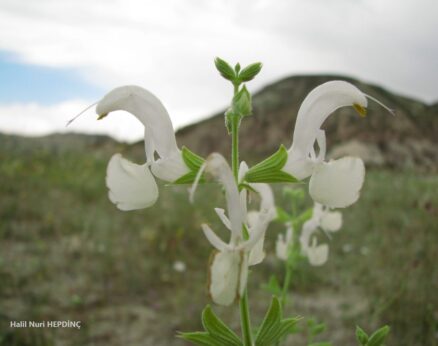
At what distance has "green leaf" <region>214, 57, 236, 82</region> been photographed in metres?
→ 0.92

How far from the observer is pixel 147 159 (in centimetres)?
98

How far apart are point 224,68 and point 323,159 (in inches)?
10.8

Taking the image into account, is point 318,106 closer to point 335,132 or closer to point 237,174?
point 237,174

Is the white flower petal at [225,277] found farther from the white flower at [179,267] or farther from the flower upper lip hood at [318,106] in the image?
the white flower at [179,267]

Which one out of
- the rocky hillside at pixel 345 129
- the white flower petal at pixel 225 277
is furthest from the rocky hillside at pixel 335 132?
the white flower petal at pixel 225 277

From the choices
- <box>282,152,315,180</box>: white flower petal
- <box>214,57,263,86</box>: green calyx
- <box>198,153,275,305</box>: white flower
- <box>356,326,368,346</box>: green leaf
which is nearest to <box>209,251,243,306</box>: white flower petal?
<box>198,153,275,305</box>: white flower

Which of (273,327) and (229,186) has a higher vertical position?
(229,186)

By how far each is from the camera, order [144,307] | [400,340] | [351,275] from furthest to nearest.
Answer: [351,275]
[144,307]
[400,340]

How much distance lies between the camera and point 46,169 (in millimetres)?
5457

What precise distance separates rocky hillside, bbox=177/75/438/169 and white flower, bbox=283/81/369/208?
1246 cm

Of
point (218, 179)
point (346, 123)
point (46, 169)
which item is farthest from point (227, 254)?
point (346, 123)

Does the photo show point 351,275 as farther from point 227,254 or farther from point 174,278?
point 227,254

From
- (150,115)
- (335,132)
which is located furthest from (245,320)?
(335,132)

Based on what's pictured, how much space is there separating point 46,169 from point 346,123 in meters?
11.8
